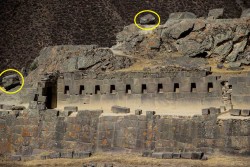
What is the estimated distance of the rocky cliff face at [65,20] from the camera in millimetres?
82062

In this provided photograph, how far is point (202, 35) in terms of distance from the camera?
131ft

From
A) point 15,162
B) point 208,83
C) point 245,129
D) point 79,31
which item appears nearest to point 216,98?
point 208,83

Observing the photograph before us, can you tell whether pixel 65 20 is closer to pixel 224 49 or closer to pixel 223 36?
pixel 223 36

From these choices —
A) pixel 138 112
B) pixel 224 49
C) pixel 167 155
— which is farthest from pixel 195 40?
pixel 167 155

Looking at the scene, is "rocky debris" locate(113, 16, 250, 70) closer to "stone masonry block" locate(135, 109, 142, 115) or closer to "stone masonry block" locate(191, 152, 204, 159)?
"stone masonry block" locate(135, 109, 142, 115)

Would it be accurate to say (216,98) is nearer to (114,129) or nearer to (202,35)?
(114,129)

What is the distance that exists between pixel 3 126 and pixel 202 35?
1590 cm

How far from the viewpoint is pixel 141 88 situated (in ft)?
92.3

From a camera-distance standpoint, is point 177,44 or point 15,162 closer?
point 15,162

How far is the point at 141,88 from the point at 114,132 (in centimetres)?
286

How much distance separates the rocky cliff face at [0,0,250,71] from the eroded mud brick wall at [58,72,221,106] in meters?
47.8

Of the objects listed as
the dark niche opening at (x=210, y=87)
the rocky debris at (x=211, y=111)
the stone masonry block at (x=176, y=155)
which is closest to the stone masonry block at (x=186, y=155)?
the stone masonry block at (x=176, y=155)

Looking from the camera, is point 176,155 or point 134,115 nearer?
point 176,155

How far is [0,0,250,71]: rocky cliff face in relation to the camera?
269ft
